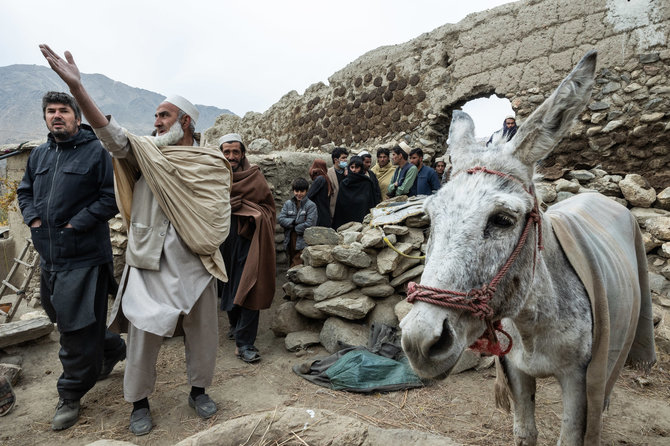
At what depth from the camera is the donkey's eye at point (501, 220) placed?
129 cm

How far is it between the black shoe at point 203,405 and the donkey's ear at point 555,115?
257 cm

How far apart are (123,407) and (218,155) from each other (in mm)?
1986

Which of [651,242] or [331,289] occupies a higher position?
[651,242]

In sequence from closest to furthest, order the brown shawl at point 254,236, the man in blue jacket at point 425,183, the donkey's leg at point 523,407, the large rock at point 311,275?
the donkey's leg at point 523,407
the brown shawl at point 254,236
the large rock at point 311,275
the man in blue jacket at point 425,183

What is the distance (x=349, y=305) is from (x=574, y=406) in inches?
93.5

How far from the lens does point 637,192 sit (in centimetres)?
467

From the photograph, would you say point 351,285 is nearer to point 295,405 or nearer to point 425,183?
point 295,405

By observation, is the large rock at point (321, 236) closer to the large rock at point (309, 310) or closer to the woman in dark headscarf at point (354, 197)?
the large rock at point (309, 310)

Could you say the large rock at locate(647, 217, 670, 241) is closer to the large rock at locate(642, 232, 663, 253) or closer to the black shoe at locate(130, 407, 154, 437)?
the large rock at locate(642, 232, 663, 253)

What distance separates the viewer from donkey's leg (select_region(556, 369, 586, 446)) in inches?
64.7

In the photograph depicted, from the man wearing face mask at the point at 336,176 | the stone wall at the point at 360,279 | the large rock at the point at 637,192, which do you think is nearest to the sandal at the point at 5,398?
the stone wall at the point at 360,279

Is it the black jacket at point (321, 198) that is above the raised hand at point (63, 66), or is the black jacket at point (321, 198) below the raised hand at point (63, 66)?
below

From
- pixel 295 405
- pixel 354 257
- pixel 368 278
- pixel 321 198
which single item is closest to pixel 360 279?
pixel 368 278

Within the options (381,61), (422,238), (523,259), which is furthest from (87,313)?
(381,61)
